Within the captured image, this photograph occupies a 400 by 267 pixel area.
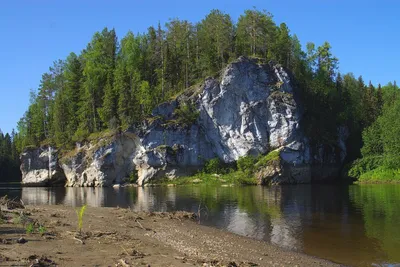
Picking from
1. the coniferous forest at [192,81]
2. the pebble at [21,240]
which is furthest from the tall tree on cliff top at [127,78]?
the pebble at [21,240]

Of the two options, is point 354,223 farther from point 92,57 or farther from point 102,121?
point 92,57

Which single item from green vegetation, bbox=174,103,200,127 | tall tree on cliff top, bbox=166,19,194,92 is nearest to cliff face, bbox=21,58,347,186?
green vegetation, bbox=174,103,200,127

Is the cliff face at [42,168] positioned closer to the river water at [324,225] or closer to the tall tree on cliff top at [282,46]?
the tall tree on cliff top at [282,46]

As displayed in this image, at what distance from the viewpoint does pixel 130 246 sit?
14828mm

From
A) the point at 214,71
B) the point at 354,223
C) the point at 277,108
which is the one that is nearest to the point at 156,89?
Answer: the point at 214,71

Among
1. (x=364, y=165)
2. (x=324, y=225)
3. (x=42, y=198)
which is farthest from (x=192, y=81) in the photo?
(x=324, y=225)

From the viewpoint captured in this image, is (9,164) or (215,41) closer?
(215,41)

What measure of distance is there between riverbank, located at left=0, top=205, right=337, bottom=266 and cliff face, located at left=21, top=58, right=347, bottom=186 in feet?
173

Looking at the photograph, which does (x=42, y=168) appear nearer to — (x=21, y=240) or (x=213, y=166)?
(x=213, y=166)

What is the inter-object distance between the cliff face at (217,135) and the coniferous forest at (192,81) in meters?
3.29

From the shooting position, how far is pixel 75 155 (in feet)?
260

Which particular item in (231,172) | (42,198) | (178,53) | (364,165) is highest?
(178,53)

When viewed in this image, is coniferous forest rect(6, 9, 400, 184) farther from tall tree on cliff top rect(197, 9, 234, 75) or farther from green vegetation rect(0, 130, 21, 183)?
green vegetation rect(0, 130, 21, 183)

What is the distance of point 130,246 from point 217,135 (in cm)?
6259
